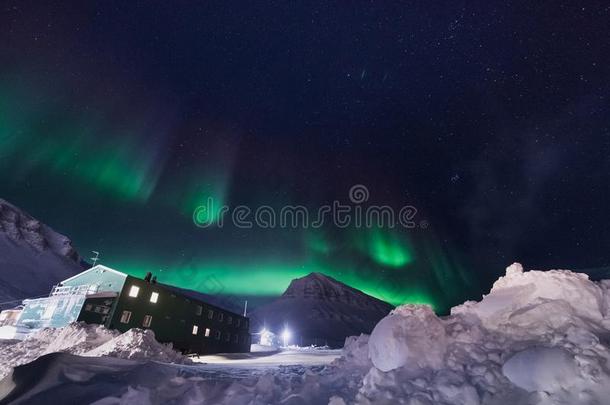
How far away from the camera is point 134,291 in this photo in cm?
3309

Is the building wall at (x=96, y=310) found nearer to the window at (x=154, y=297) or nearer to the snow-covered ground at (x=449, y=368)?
the window at (x=154, y=297)

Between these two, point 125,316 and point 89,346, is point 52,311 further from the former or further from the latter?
point 89,346

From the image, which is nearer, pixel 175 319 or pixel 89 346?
A: pixel 89 346

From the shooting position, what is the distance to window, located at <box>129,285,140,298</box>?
32.8 metres

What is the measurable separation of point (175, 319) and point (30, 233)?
125 metres

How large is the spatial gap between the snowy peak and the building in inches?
3917

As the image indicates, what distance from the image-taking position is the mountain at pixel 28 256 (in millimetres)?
83938

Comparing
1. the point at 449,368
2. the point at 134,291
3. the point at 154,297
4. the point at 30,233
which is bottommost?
the point at 449,368

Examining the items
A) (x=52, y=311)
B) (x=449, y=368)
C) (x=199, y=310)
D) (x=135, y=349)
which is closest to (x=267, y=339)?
(x=199, y=310)

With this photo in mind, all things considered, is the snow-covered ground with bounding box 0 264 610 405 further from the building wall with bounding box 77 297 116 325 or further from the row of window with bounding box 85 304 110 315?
the row of window with bounding box 85 304 110 315

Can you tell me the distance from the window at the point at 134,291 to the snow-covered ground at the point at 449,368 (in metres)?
28.4

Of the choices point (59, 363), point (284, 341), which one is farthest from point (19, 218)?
point (59, 363)

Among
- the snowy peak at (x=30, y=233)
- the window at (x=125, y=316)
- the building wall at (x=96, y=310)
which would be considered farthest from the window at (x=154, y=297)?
the snowy peak at (x=30, y=233)

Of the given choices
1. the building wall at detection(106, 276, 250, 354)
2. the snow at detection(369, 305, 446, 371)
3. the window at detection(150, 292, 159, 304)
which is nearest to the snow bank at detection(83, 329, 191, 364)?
the building wall at detection(106, 276, 250, 354)
